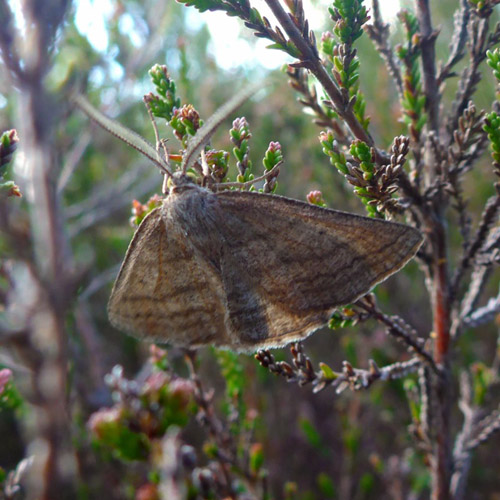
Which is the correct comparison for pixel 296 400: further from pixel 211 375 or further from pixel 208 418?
pixel 208 418

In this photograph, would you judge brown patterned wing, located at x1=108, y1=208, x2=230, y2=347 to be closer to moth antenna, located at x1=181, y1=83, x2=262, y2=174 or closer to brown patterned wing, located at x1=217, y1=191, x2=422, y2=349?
brown patterned wing, located at x1=217, y1=191, x2=422, y2=349

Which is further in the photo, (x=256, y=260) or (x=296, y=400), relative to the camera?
(x=296, y=400)

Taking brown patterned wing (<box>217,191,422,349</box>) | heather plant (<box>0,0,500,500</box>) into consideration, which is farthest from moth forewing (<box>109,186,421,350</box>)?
heather plant (<box>0,0,500,500</box>)

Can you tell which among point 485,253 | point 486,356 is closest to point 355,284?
point 485,253

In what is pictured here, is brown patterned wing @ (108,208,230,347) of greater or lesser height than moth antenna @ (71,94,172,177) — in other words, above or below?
below

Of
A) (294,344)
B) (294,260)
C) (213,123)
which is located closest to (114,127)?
(213,123)

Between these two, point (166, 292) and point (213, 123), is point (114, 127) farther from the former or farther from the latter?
point (166, 292)

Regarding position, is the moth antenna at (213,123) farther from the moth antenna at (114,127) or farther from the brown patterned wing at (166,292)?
the brown patterned wing at (166,292)
